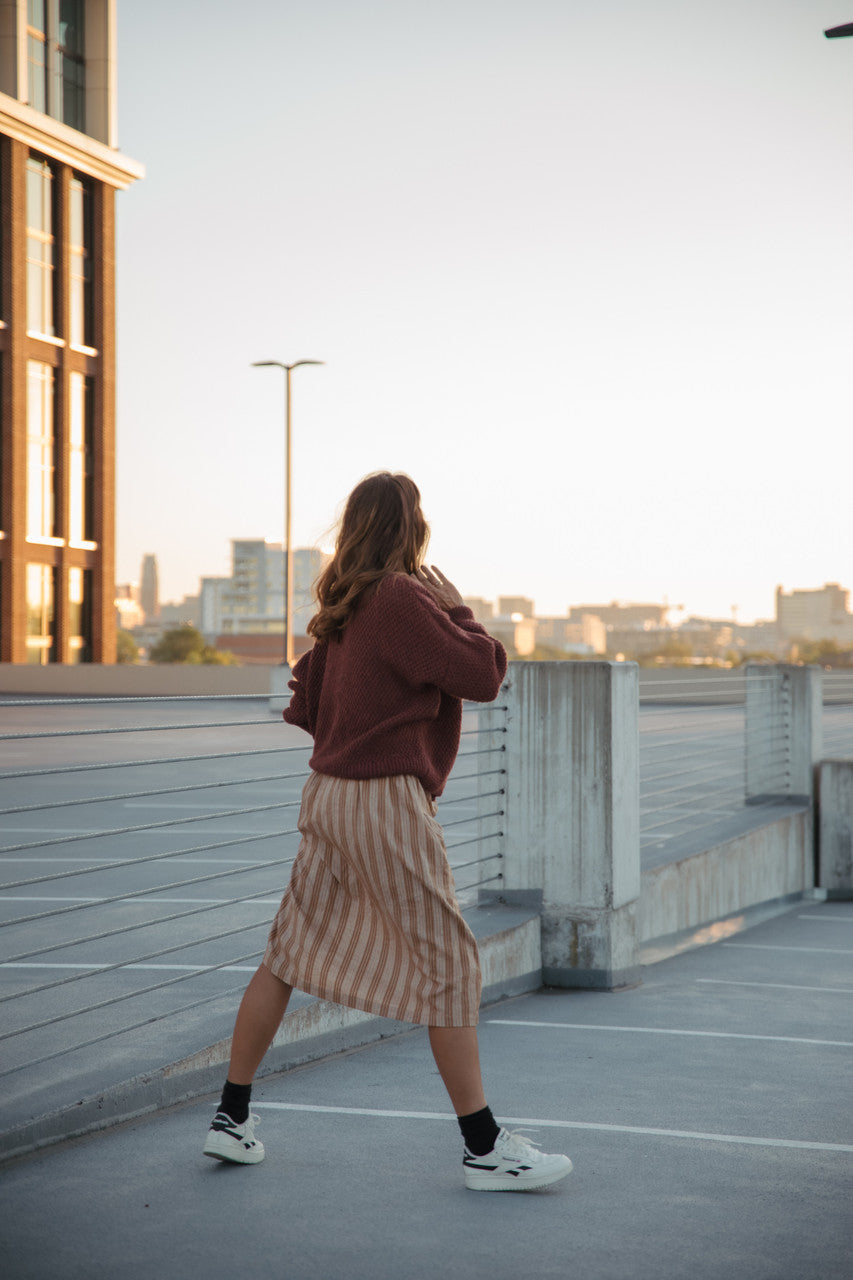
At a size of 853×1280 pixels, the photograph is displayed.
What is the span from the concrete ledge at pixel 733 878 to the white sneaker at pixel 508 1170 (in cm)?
388

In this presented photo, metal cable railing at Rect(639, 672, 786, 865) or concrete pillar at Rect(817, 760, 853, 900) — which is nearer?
metal cable railing at Rect(639, 672, 786, 865)

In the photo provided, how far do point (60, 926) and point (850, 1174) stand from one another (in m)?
4.24

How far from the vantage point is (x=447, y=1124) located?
388 centimetres

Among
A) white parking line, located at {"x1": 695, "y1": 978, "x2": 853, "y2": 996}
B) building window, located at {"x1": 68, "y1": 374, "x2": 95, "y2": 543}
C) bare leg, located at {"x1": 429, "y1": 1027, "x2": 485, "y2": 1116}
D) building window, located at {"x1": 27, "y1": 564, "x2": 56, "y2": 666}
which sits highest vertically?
building window, located at {"x1": 68, "y1": 374, "x2": 95, "y2": 543}

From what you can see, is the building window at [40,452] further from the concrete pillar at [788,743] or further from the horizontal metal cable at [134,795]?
the horizontal metal cable at [134,795]

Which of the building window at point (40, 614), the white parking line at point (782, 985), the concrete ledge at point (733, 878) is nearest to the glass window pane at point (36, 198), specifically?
the building window at point (40, 614)

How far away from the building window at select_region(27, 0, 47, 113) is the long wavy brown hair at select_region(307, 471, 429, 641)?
1690 inches

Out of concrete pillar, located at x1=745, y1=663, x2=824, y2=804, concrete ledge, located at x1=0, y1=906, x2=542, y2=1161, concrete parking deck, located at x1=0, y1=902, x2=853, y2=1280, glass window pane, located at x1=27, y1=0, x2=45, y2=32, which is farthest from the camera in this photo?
Answer: glass window pane, located at x1=27, y1=0, x2=45, y2=32

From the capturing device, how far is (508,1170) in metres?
3.29

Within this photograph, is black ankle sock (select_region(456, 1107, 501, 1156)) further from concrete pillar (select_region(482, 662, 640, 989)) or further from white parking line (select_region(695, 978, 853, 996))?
white parking line (select_region(695, 978, 853, 996))

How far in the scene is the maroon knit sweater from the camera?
3.16 m

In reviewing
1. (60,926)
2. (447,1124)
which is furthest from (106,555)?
(447,1124)

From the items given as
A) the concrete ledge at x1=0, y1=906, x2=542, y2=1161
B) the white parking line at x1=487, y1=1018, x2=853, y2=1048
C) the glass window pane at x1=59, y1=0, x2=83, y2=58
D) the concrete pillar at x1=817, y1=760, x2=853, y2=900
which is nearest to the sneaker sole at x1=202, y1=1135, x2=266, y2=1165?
the concrete ledge at x1=0, y1=906, x2=542, y2=1161

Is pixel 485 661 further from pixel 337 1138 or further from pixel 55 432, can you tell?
pixel 55 432
